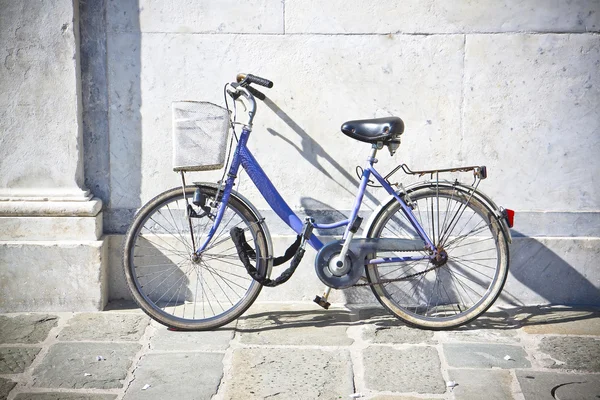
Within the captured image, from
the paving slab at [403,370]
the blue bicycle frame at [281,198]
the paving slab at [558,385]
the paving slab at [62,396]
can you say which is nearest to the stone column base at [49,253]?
the blue bicycle frame at [281,198]

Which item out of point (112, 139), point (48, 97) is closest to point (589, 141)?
point (112, 139)

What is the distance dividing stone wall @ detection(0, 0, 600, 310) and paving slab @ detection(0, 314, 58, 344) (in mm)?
590

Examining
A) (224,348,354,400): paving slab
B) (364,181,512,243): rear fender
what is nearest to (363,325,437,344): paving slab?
(224,348,354,400): paving slab

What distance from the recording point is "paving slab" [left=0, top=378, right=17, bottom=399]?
4145mm

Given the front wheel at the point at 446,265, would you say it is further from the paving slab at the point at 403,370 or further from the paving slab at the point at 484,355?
the paving slab at the point at 403,370

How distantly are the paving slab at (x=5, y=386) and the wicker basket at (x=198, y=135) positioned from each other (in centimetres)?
154

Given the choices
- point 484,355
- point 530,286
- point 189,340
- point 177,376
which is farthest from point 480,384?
point 189,340

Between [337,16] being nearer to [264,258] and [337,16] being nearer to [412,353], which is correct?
[264,258]

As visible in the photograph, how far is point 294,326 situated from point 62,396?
160 cm

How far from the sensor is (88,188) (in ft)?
18.0

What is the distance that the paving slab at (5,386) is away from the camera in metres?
4.14

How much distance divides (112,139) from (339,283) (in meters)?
1.89

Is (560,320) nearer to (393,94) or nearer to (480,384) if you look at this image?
(480,384)

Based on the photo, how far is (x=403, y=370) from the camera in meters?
4.47
